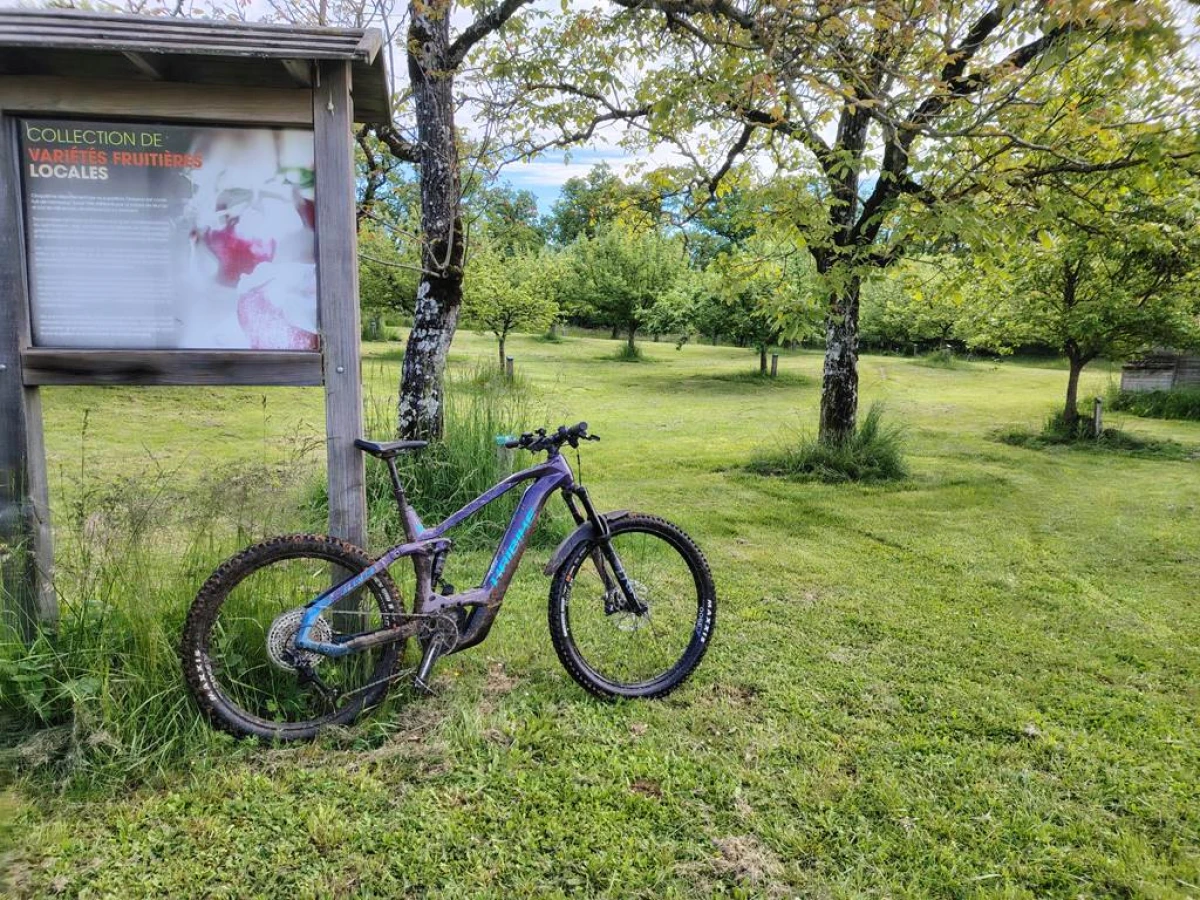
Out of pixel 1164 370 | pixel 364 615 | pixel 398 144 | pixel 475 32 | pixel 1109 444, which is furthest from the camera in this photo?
pixel 1164 370

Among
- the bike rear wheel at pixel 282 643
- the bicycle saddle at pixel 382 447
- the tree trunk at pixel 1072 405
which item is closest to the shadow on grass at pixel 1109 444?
the tree trunk at pixel 1072 405

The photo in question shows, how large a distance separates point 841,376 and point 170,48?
755 centimetres

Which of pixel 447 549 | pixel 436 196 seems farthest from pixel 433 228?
pixel 447 549

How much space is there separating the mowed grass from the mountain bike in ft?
0.56

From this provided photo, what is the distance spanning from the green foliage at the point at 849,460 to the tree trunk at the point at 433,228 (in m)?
4.39

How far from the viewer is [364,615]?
306 centimetres

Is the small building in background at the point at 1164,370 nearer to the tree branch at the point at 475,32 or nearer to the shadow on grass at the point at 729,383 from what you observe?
the shadow on grass at the point at 729,383

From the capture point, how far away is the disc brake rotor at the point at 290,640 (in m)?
2.84

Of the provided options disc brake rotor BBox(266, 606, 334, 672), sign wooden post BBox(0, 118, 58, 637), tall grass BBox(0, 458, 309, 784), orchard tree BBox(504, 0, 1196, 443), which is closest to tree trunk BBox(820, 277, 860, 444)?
orchard tree BBox(504, 0, 1196, 443)

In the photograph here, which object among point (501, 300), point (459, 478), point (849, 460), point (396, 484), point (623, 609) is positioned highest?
point (501, 300)

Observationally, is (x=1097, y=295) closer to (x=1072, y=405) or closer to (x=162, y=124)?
(x=1072, y=405)

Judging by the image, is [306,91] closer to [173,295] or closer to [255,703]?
[173,295]

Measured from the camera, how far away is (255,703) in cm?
294

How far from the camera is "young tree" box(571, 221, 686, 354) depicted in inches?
1056
